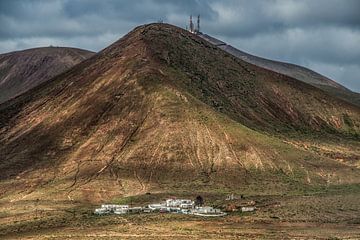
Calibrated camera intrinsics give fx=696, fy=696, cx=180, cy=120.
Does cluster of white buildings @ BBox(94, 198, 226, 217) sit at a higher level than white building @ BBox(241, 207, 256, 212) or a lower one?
higher

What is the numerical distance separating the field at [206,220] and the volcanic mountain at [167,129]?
761 centimetres

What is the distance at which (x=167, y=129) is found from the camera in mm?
125062

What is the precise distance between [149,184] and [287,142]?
3315cm

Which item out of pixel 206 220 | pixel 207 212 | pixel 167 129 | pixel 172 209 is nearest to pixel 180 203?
pixel 172 209

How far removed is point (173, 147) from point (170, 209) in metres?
29.5

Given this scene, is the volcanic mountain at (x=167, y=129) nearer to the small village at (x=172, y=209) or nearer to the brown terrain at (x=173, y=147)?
the brown terrain at (x=173, y=147)

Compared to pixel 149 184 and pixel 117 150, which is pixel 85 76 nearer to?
pixel 117 150

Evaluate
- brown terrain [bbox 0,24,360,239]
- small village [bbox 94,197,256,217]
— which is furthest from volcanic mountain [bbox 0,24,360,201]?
small village [bbox 94,197,256,217]

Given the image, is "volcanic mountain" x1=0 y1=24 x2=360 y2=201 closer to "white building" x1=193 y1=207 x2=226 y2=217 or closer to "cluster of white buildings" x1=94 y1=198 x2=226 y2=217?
"cluster of white buildings" x1=94 y1=198 x2=226 y2=217

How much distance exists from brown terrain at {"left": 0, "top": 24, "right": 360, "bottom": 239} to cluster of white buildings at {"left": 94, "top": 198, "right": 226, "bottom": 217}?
3.22 m

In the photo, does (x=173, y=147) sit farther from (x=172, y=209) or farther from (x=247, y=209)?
(x=247, y=209)

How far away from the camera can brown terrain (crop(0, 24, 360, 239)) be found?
8462 centimetres

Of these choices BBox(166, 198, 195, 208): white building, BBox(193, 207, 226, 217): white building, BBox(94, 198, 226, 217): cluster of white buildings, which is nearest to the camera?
BBox(193, 207, 226, 217): white building

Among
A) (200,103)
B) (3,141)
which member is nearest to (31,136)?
(3,141)
